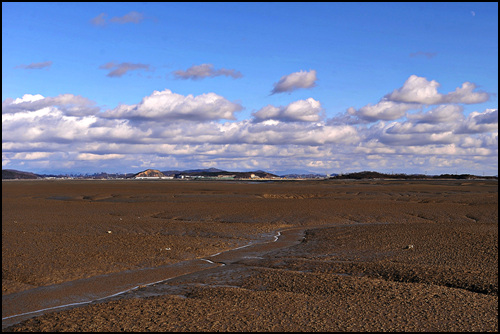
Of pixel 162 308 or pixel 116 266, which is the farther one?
pixel 116 266

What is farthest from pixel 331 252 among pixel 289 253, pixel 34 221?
pixel 34 221

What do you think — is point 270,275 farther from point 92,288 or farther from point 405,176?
point 405,176

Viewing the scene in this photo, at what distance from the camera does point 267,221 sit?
2727 cm

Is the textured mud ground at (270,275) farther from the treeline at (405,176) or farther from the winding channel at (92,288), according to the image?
the treeline at (405,176)

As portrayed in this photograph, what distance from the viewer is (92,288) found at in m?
12.4

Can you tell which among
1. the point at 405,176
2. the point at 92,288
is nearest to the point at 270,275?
the point at 92,288

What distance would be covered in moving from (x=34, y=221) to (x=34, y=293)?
47.9 feet

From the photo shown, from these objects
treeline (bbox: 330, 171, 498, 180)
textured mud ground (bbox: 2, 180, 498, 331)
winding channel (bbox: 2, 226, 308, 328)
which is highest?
treeline (bbox: 330, 171, 498, 180)

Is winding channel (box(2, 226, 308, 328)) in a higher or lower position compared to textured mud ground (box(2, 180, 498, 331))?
lower

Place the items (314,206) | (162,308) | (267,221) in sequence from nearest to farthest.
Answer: (162,308), (267,221), (314,206)

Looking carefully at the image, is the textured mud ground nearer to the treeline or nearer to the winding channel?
the winding channel

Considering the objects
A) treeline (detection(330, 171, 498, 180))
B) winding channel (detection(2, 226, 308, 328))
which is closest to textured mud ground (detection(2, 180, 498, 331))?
winding channel (detection(2, 226, 308, 328))

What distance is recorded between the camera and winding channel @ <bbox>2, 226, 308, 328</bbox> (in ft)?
34.7

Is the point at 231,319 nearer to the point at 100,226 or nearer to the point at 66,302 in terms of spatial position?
the point at 66,302
